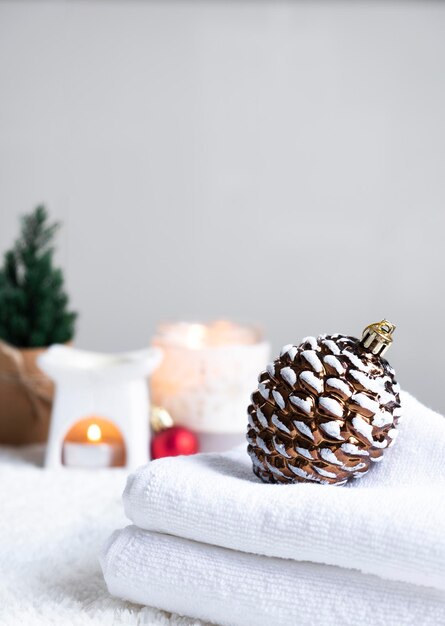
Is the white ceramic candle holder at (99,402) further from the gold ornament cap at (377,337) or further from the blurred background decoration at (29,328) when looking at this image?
the gold ornament cap at (377,337)

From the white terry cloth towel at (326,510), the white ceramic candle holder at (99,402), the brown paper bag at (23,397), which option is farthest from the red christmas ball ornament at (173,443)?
the white terry cloth towel at (326,510)

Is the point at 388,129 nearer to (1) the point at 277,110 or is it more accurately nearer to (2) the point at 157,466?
(1) the point at 277,110

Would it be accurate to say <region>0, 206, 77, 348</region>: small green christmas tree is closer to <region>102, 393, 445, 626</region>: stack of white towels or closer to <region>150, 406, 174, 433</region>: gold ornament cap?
<region>150, 406, 174, 433</region>: gold ornament cap

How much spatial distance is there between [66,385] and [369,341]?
22.7 inches

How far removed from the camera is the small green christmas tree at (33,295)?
1.28 meters

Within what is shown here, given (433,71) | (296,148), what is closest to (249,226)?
(296,148)

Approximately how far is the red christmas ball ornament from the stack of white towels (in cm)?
46

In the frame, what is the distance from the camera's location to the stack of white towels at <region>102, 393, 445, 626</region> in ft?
1.83

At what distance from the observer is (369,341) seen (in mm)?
663

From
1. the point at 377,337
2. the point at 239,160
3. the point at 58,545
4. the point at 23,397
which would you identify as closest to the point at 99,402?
the point at 23,397

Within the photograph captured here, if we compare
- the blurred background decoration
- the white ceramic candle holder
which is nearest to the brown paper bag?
the blurred background decoration

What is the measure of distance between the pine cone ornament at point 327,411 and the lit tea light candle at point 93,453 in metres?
0.51

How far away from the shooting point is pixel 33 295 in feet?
4.22

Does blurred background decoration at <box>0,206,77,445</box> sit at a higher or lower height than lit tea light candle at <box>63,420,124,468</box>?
higher
